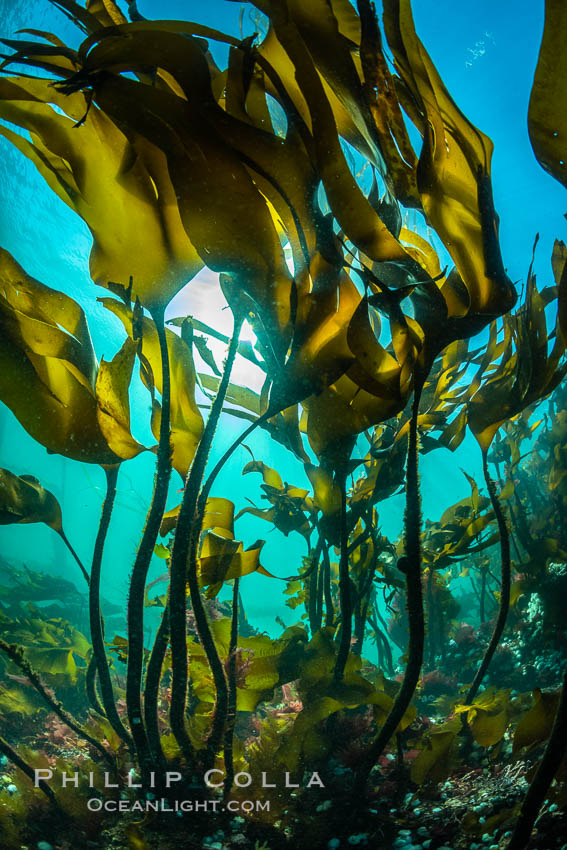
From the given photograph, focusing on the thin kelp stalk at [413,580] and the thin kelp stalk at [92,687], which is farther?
the thin kelp stalk at [92,687]

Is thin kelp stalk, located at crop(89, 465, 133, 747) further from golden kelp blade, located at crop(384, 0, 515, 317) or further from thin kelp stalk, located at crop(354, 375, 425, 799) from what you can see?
golden kelp blade, located at crop(384, 0, 515, 317)

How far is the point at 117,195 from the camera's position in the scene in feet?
3.30

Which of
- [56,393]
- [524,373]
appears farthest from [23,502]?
[524,373]

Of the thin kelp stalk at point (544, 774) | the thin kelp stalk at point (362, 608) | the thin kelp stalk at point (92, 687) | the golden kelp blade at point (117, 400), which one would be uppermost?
the golden kelp blade at point (117, 400)

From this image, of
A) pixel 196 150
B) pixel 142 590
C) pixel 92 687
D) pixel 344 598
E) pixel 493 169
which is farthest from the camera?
pixel 493 169

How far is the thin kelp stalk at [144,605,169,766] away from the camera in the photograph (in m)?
0.99

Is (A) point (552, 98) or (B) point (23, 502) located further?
(B) point (23, 502)

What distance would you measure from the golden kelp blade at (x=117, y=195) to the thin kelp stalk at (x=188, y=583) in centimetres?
26

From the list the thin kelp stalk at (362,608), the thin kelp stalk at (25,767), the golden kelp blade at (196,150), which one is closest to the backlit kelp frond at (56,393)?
the golden kelp blade at (196,150)

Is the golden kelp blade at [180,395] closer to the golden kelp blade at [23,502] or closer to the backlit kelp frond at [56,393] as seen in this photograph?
the backlit kelp frond at [56,393]

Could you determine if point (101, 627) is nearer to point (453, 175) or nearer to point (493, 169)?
point (453, 175)

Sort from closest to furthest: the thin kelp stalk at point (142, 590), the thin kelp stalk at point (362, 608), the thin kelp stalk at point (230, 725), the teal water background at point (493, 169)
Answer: the thin kelp stalk at point (142, 590)
the thin kelp stalk at point (230, 725)
the thin kelp stalk at point (362, 608)
the teal water background at point (493, 169)

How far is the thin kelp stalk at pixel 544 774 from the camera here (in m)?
0.71

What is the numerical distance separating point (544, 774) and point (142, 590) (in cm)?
91
